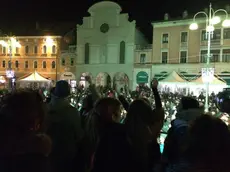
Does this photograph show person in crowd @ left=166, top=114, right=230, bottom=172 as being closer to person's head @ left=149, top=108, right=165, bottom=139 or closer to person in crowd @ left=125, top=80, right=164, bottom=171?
person in crowd @ left=125, top=80, right=164, bottom=171

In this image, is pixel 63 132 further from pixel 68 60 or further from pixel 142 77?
pixel 68 60

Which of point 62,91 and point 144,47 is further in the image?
point 144,47

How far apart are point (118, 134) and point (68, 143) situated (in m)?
0.76

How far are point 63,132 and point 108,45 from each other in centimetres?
4472

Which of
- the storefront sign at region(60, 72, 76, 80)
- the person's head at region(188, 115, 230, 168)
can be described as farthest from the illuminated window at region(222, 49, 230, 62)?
the person's head at region(188, 115, 230, 168)

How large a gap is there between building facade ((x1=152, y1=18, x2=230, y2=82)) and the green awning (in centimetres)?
129

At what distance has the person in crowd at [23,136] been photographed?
5.98ft

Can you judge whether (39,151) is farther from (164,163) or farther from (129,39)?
(129,39)

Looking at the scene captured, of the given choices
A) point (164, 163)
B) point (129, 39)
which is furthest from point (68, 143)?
point (129, 39)

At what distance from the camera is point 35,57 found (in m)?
53.7

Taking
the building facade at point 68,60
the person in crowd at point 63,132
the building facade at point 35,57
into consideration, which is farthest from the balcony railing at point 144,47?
the person in crowd at point 63,132

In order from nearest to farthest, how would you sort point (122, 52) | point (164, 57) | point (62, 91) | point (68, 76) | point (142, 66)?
1. point (62, 91)
2. point (164, 57)
3. point (142, 66)
4. point (122, 52)
5. point (68, 76)

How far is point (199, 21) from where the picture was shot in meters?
40.0

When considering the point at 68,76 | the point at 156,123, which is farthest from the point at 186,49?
the point at 156,123
